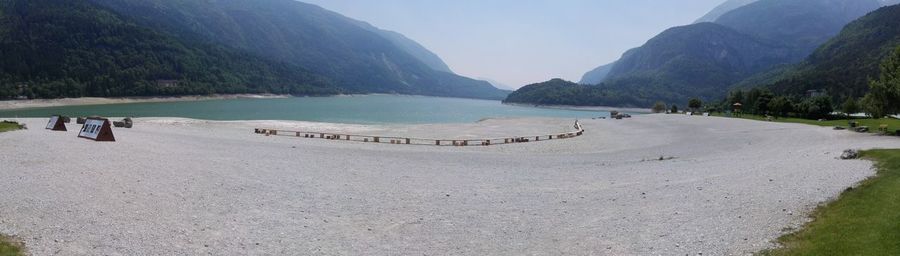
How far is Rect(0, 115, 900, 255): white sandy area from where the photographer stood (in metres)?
9.91

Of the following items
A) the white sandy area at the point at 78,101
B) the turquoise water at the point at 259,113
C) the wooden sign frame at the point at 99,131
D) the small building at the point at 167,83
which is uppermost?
the small building at the point at 167,83

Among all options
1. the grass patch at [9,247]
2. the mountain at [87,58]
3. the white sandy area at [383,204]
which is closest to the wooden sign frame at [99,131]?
the white sandy area at [383,204]

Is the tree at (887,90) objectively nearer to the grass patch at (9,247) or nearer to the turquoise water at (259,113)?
the grass patch at (9,247)

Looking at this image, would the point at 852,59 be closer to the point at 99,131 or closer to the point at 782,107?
the point at 782,107

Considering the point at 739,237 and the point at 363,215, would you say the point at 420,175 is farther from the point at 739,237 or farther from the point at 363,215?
the point at 739,237

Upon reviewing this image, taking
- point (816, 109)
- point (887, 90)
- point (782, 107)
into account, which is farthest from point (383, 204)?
point (782, 107)

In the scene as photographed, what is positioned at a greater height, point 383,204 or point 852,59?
point 852,59

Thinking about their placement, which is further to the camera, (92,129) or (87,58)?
(87,58)

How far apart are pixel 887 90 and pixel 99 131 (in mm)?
42711

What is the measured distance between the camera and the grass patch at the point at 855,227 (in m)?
8.20

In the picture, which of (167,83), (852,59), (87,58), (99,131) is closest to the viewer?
(99,131)

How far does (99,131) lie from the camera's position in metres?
25.4

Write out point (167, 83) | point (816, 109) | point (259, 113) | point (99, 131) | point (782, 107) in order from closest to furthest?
point (99, 131), point (816, 109), point (782, 107), point (259, 113), point (167, 83)

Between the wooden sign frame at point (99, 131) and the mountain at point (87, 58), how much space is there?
94870 mm
